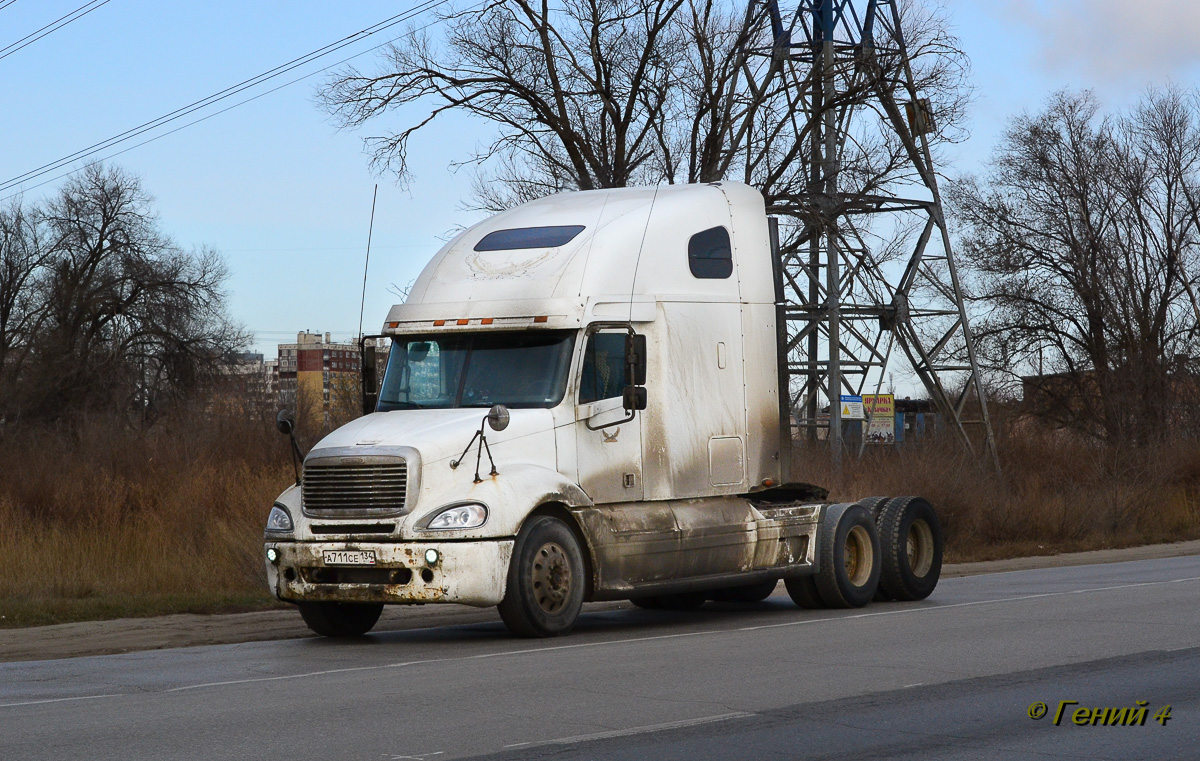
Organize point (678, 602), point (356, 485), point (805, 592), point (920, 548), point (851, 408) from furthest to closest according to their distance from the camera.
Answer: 1. point (851, 408)
2. point (920, 548)
3. point (678, 602)
4. point (805, 592)
5. point (356, 485)

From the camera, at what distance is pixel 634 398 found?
13031 mm

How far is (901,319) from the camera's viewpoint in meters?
34.9

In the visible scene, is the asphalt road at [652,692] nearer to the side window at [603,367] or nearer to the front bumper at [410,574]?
the front bumper at [410,574]

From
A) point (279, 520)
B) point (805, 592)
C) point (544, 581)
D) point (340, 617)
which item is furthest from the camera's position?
point (805, 592)

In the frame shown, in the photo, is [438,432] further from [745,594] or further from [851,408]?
[851,408]

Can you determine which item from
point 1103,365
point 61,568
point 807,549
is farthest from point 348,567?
point 1103,365

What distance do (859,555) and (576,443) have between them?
451cm

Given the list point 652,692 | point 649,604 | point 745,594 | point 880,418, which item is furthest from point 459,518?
point 880,418

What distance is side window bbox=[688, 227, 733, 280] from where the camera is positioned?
14.4 metres

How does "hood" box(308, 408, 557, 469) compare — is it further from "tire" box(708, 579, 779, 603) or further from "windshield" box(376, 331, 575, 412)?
"tire" box(708, 579, 779, 603)

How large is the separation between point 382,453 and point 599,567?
2.28 meters

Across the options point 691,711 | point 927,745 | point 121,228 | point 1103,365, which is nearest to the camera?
point 927,745

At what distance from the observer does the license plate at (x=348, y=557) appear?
469 inches

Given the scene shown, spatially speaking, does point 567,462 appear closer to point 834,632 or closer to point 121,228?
point 834,632
